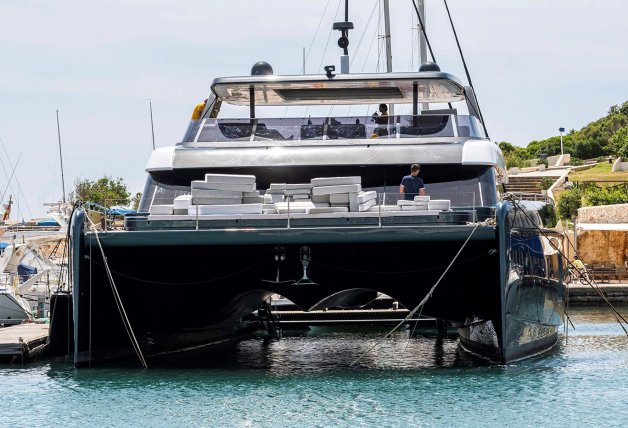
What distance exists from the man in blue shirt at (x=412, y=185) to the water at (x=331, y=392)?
2602 mm

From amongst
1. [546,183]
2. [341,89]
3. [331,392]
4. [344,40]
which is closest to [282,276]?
[331,392]

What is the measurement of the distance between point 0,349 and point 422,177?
7.75 m

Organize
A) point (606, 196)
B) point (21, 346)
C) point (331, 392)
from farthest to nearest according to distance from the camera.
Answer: point (606, 196)
point (21, 346)
point (331, 392)

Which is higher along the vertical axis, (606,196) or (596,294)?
Answer: (606,196)

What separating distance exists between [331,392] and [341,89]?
677 centimetres

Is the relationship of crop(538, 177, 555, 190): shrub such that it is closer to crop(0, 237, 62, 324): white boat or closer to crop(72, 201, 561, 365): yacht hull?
crop(0, 237, 62, 324): white boat

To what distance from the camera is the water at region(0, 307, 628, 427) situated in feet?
43.6

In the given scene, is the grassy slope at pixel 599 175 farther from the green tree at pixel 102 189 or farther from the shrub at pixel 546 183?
the green tree at pixel 102 189

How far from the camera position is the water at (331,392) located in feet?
43.6

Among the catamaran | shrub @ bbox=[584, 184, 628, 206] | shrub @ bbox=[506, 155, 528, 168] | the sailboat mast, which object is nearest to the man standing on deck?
the catamaran

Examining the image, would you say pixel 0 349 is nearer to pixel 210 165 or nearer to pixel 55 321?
pixel 55 321

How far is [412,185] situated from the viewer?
16.6m

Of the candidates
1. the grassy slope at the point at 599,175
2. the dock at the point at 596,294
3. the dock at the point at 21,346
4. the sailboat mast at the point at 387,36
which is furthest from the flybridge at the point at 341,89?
the grassy slope at the point at 599,175

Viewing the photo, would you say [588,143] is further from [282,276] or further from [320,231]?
[320,231]
